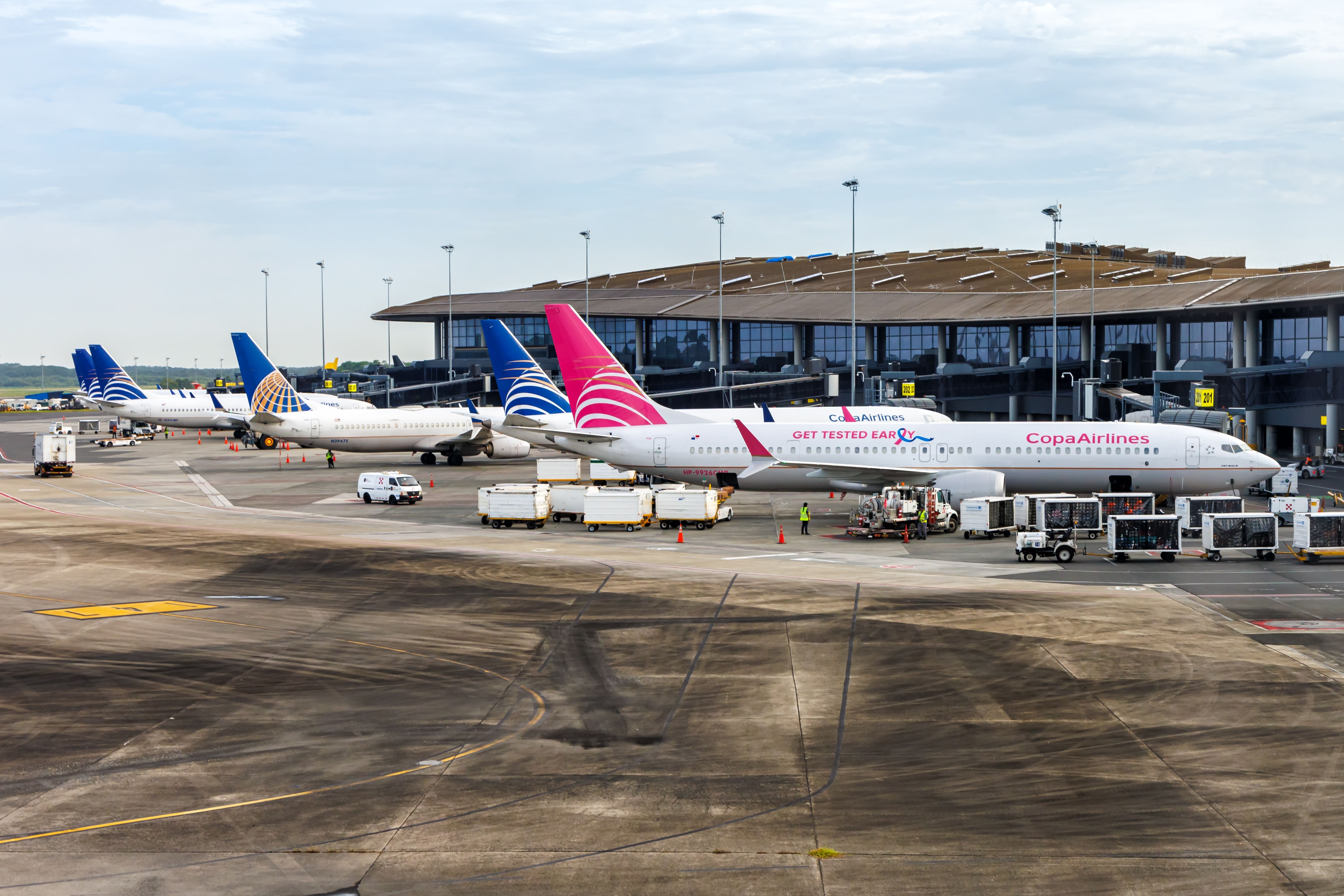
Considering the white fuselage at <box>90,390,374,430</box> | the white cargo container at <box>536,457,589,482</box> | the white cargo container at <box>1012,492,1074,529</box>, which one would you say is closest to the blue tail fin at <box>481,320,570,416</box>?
the white cargo container at <box>536,457,589,482</box>

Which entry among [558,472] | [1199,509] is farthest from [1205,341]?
[558,472]

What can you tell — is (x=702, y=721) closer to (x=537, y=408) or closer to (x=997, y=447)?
(x=997, y=447)

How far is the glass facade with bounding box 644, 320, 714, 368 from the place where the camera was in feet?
506

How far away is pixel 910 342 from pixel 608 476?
225 ft

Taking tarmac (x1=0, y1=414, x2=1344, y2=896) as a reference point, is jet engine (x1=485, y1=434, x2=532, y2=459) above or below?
above

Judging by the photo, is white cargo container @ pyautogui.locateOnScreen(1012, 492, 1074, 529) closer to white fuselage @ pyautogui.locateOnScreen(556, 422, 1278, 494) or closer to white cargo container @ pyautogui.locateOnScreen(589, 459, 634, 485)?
white fuselage @ pyautogui.locateOnScreen(556, 422, 1278, 494)

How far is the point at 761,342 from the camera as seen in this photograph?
481 ft

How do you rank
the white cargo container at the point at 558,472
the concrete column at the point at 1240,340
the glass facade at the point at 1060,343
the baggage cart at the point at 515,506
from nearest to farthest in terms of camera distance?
1. the baggage cart at the point at 515,506
2. the white cargo container at the point at 558,472
3. the concrete column at the point at 1240,340
4. the glass facade at the point at 1060,343

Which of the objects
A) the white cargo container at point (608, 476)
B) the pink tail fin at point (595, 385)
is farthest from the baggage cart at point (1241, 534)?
the white cargo container at point (608, 476)

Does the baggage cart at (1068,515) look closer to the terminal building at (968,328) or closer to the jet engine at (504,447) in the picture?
the terminal building at (968,328)

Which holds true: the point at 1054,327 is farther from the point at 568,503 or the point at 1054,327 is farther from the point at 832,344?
the point at 832,344

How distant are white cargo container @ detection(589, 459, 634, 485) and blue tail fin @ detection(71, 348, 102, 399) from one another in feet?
314

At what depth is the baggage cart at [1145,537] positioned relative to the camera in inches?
1711

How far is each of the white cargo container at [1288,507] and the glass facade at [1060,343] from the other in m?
63.1
